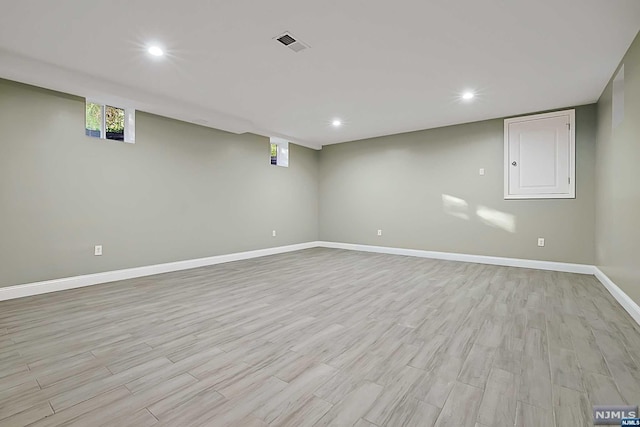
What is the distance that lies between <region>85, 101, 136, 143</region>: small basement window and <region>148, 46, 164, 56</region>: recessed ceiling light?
65.6 inches

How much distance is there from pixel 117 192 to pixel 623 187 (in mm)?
6056

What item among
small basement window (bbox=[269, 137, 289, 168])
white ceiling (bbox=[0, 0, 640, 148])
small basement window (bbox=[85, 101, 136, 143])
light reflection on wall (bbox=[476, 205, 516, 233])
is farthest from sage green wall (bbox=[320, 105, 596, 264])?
small basement window (bbox=[85, 101, 136, 143])

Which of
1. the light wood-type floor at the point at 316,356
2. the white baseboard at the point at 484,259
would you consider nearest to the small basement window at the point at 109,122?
the light wood-type floor at the point at 316,356

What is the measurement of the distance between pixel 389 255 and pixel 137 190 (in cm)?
469

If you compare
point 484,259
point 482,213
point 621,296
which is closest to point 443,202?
point 482,213

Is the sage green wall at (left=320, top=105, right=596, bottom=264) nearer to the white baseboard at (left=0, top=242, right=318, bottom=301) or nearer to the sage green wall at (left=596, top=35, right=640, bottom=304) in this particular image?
the sage green wall at (left=596, top=35, right=640, bottom=304)

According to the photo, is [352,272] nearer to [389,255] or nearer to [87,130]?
[389,255]

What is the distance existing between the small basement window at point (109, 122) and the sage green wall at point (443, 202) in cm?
433

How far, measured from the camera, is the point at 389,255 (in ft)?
19.9

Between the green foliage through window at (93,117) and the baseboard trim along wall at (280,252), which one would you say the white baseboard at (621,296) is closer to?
the baseboard trim along wall at (280,252)

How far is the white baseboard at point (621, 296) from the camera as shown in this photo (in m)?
2.55

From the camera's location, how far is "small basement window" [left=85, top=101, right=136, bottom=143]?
12.7ft

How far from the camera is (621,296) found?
2.96 m

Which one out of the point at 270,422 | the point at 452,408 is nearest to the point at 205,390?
the point at 270,422
